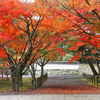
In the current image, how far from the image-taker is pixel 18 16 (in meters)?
9.74

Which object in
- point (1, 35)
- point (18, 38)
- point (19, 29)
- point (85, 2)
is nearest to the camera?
point (85, 2)

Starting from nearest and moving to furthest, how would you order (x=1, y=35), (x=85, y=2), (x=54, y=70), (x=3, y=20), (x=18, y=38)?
(x=85, y=2) → (x=3, y=20) → (x=1, y=35) → (x=18, y=38) → (x=54, y=70)

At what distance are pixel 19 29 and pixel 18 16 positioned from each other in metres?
1.64

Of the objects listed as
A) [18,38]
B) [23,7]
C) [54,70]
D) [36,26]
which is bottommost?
[54,70]

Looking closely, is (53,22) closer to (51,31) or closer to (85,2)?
(51,31)

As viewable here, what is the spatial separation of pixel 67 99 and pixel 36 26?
19.4 ft

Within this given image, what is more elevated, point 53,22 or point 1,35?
point 53,22

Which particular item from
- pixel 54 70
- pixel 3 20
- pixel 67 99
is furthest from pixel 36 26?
pixel 54 70

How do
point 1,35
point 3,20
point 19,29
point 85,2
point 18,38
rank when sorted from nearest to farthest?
point 85,2, point 3,20, point 1,35, point 19,29, point 18,38

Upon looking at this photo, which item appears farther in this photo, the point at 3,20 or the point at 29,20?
the point at 29,20

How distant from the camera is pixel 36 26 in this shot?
1084 centimetres

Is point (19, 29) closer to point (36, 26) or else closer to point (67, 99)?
point (36, 26)

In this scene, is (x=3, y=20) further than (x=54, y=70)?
No

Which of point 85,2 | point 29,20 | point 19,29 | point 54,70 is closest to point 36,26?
point 29,20
